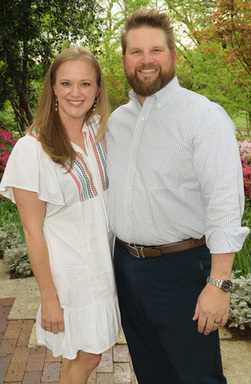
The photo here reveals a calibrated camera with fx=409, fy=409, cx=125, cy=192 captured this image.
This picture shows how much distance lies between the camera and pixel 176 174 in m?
2.04

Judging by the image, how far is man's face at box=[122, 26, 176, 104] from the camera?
2143 millimetres

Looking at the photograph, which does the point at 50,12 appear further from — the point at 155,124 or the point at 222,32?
the point at 155,124

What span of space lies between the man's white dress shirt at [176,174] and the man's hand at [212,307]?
0.66 ft

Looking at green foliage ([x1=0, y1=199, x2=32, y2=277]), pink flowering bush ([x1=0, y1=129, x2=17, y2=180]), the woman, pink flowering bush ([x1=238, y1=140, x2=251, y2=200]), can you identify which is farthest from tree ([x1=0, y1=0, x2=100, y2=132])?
the woman

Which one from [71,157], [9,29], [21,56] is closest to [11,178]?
[71,157]

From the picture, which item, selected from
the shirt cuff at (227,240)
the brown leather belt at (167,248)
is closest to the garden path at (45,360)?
the brown leather belt at (167,248)

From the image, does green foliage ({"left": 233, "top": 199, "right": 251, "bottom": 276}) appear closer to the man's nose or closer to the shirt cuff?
the shirt cuff

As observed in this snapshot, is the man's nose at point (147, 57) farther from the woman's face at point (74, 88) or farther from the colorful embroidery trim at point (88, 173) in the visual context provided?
the colorful embroidery trim at point (88, 173)

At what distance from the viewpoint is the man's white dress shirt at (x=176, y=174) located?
6.18 ft

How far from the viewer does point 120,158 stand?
223 centimetres

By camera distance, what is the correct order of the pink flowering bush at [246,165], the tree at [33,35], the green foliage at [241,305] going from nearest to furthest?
1. the green foliage at [241,305]
2. the pink flowering bush at [246,165]
3. the tree at [33,35]

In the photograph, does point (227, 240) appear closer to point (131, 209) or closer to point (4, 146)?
point (131, 209)

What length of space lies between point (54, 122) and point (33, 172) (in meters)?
0.37

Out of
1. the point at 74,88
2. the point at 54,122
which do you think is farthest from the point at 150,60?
the point at 54,122
